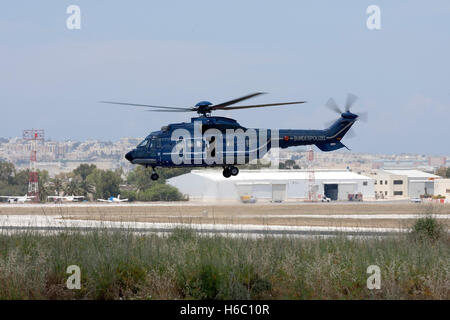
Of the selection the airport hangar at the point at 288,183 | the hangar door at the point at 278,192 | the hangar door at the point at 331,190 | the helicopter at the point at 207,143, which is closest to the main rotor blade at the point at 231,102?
the helicopter at the point at 207,143

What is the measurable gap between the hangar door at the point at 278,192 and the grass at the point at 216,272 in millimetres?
71186

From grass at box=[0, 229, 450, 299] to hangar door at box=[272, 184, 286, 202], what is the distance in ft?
234

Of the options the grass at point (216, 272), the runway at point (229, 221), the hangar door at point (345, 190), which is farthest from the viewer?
the hangar door at point (345, 190)

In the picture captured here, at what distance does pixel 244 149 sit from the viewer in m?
35.8

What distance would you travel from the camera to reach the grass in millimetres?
17891

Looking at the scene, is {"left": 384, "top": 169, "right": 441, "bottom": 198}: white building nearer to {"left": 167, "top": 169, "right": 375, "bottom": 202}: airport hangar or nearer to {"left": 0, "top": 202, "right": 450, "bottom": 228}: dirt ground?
{"left": 167, "top": 169, "right": 375, "bottom": 202}: airport hangar

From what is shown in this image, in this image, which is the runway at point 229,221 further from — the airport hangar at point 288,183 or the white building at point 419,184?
the white building at point 419,184

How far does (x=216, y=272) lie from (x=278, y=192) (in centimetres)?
7926

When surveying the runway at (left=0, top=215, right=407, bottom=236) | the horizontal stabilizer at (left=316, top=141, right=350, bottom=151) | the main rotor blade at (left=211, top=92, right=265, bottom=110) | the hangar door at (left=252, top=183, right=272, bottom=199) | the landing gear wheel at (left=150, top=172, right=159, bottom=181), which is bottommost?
the hangar door at (left=252, top=183, right=272, bottom=199)

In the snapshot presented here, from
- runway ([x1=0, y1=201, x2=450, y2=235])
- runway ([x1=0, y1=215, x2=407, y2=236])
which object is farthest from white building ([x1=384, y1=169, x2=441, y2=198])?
runway ([x1=0, y1=215, x2=407, y2=236])

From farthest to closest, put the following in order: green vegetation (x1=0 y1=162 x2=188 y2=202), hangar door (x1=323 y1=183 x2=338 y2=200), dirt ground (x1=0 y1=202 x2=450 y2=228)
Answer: hangar door (x1=323 y1=183 x2=338 y2=200), green vegetation (x1=0 y1=162 x2=188 y2=202), dirt ground (x1=0 y1=202 x2=450 y2=228)

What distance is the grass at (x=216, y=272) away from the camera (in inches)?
704

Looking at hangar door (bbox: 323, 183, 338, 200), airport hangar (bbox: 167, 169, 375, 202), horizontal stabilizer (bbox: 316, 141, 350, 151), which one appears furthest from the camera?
hangar door (bbox: 323, 183, 338, 200)
